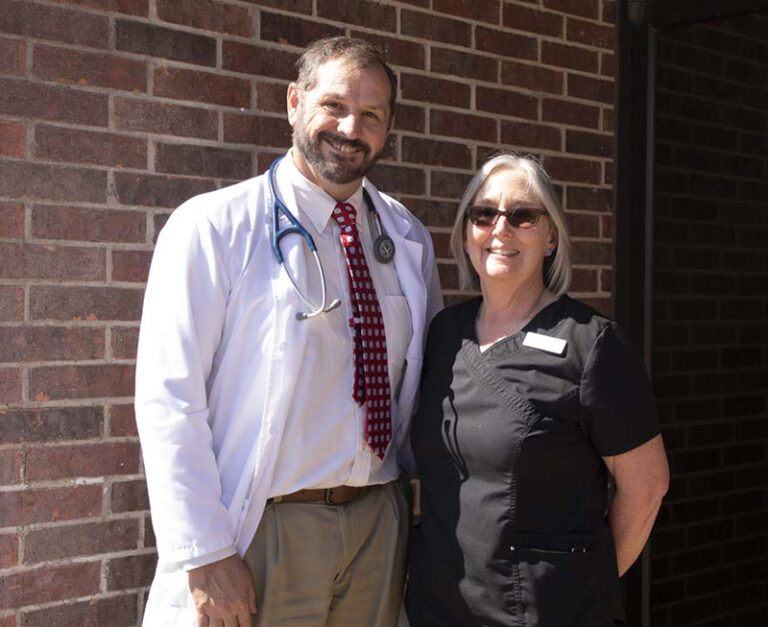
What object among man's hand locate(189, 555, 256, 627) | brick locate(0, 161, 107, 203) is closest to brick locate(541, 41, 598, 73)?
brick locate(0, 161, 107, 203)

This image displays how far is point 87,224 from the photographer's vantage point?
2963mm

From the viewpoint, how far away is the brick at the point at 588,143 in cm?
418

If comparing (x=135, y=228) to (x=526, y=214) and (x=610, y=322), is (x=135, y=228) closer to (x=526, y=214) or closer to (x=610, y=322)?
(x=526, y=214)

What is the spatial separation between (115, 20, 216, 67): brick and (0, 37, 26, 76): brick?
280mm

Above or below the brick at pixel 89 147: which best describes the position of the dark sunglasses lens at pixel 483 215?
below

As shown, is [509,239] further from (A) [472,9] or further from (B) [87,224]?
(A) [472,9]

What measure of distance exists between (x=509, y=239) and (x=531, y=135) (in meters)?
1.43

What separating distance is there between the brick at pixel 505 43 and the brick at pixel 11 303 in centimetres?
193

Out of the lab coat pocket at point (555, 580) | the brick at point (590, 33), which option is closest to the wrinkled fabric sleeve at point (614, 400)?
the lab coat pocket at point (555, 580)

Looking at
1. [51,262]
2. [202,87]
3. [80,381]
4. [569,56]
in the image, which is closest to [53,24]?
[202,87]

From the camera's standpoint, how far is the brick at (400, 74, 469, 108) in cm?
370

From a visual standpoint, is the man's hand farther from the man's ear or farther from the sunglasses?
the man's ear

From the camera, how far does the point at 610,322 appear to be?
2.60 m

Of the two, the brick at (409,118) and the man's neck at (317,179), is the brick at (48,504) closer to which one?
the man's neck at (317,179)
